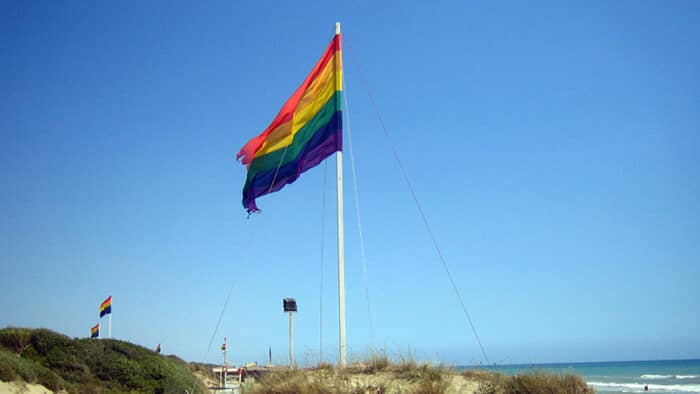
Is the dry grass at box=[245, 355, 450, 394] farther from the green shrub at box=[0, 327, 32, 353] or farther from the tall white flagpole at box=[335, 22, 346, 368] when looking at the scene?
the green shrub at box=[0, 327, 32, 353]

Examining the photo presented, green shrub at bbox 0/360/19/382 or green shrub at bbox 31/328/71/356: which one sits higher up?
green shrub at bbox 31/328/71/356

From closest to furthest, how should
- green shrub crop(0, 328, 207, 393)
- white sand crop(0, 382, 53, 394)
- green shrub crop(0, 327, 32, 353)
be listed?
white sand crop(0, 382, 53, 394)
green shrub crop(0, 328, 207, 393)
green shrub crop(0, 327, 32, 353)

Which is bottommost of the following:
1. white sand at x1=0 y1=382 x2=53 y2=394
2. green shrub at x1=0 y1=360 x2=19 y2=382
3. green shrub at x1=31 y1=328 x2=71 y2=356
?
white sand at x1=0 y1=382 x2=53 y2=394

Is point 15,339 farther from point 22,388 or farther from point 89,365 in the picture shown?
point 22,388

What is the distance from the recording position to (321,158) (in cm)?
1258

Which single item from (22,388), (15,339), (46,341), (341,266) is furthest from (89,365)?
(341,266)

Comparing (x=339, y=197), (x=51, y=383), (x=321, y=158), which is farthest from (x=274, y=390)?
(x=51, y=383)

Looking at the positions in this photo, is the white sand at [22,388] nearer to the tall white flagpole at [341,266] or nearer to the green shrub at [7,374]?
the green shrub at [7,374]

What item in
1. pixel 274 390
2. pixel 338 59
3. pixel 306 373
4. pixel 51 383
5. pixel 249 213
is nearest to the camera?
pixel 274 390

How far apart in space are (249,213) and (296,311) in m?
2.65

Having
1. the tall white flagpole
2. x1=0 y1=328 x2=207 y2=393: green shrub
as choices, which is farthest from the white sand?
the tall white flagpole

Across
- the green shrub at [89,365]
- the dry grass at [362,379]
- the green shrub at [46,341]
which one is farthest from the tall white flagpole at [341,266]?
the green shrub at [46,341]

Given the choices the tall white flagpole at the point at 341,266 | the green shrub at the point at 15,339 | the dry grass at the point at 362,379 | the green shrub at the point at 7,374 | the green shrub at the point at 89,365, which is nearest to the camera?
the dry grass at the point at 362,379

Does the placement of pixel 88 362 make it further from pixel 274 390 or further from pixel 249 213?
pixel 274 390
